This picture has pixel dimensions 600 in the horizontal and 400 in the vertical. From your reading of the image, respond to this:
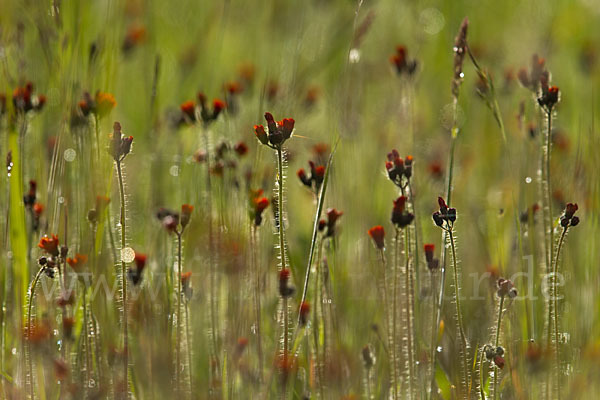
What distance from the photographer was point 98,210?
2.09 metres

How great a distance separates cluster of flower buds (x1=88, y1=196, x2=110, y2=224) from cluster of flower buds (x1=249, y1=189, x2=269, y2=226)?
15.3 inches

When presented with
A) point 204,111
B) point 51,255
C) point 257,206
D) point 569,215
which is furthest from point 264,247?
point 569,215

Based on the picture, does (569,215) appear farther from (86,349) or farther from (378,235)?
(86,349)

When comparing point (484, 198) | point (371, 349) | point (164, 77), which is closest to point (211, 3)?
point (164, 77)

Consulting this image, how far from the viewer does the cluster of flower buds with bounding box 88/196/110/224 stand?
2.09 meters

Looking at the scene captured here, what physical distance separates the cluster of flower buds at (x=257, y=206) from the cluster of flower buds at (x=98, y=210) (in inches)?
15.3

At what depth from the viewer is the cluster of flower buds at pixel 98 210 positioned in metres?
2.09

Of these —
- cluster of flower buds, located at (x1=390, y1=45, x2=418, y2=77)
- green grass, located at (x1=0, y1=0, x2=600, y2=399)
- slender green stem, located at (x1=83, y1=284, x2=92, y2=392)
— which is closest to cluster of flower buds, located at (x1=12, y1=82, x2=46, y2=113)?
green grass, located at (x1=0, y1=0, x2=600, y2=399)

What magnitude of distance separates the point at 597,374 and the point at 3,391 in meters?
1.43

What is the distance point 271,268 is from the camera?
9.30ft

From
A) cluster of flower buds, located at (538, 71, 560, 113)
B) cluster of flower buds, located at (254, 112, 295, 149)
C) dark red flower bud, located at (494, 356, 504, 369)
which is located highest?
cluster of flower buds, located at (538, 71, 560, 113)

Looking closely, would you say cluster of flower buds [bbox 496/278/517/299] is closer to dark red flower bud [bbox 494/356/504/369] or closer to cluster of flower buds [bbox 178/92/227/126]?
dark red flower bud [bbox 494/356/504/369]

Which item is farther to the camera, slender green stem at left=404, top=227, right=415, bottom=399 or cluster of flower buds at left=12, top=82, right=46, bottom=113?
cluster of flower buds at left=12, top=82, right=46, bottom=113

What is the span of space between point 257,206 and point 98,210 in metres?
0.42
